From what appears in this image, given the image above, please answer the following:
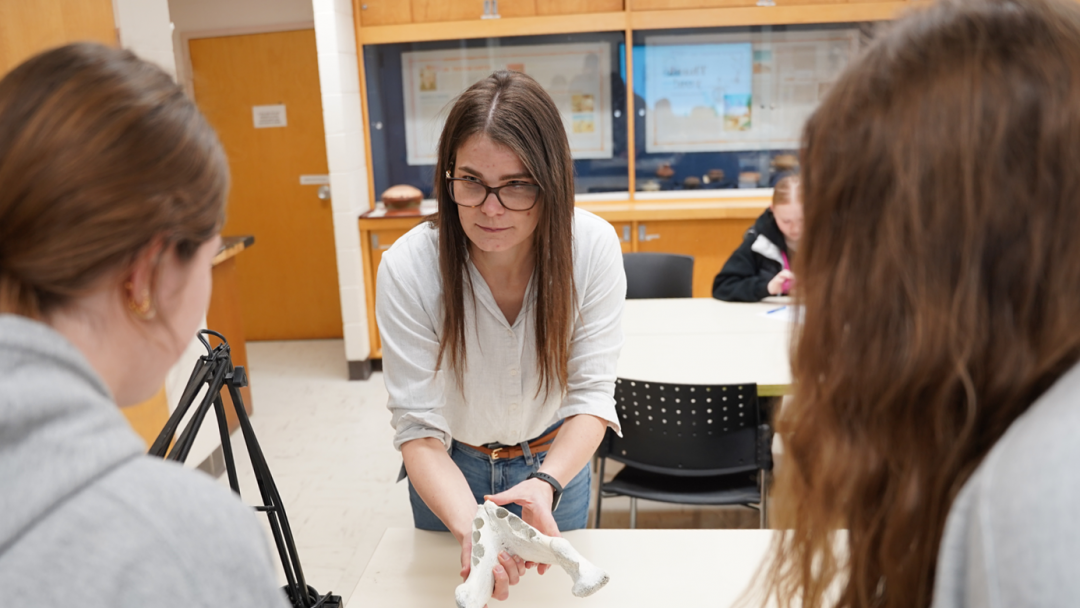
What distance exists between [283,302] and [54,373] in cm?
497

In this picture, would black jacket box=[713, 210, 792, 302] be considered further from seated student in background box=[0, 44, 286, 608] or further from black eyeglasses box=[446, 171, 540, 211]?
seated student in background box=[0, 44, 286, 608]

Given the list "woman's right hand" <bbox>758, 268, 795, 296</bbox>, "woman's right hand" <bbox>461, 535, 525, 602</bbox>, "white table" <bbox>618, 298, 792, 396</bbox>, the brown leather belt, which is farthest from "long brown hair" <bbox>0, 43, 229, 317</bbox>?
"woman's right hand" <bbox>758, 268, 795, 296</bbox>

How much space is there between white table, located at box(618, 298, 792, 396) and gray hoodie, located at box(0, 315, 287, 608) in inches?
72.5

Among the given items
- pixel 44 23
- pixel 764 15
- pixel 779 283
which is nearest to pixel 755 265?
pixel 779 283

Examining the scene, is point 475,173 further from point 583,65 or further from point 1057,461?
point 583,65

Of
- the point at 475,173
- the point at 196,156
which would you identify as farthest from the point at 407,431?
the point at 196,156

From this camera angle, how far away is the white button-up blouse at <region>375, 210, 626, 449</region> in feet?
4.50

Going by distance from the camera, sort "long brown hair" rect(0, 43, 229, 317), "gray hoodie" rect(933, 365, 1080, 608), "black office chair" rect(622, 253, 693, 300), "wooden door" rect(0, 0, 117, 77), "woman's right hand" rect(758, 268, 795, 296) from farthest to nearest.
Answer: "black office chair" rect(622, 253, 693, 300) → "woman's right hand" rect(758, 268, 795, 296) → "wooden door" rect(0, 0, 117, 77) → "long brown hair" rect(0, 43, 229, 317) → "gray hoodie" rect(933, 365, 1080, 608)

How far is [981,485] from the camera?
50 centimetres

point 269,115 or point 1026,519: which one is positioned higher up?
point 269,115

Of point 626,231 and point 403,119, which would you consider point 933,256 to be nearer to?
point 626,231

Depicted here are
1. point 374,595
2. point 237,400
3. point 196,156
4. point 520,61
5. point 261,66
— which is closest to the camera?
point 196,156

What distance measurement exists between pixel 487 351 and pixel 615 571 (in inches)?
17.6

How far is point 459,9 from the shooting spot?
426 cm
